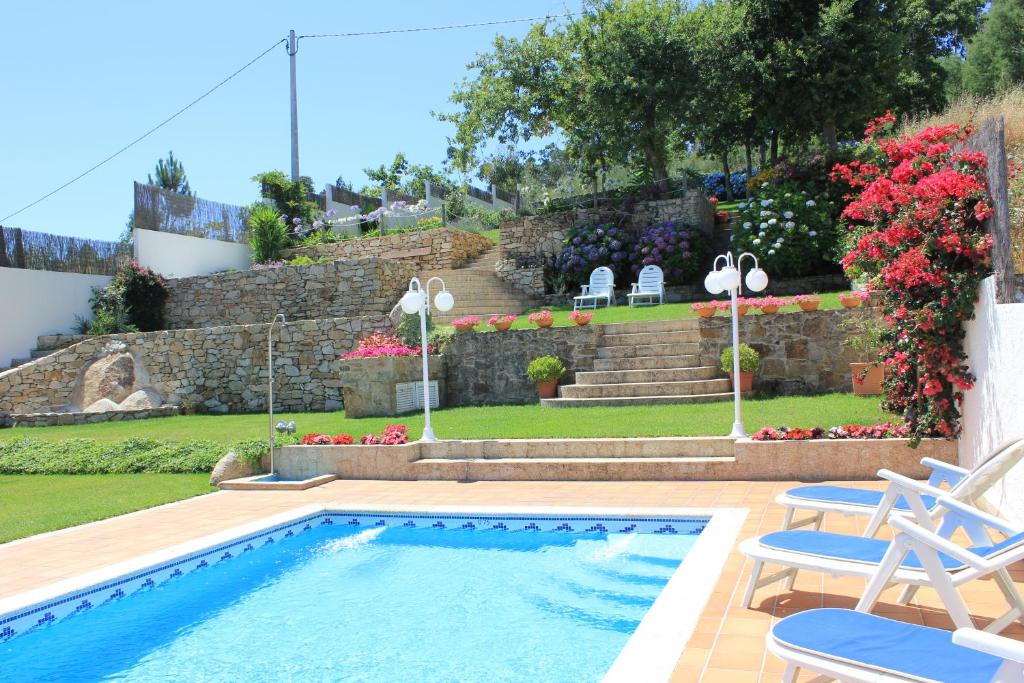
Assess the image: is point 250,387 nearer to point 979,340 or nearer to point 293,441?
point 293,441

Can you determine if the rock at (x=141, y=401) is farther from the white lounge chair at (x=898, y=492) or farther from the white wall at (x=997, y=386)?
the white wall at (x=997, y=386)

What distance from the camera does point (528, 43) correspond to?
947 inches

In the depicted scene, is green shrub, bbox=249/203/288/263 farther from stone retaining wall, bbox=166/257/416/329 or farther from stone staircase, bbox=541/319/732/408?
stone staircase, bbox=541/319/732/408

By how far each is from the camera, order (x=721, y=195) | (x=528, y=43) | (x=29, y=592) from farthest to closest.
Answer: (x=721, y=195) → (x=528, y=43) → (x=29, y=592)

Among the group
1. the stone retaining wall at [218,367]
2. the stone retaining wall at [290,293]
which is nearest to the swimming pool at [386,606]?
the stone retaining wall at [218,367]

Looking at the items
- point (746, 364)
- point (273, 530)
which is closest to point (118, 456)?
point (273, 530)

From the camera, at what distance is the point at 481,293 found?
64.1ft

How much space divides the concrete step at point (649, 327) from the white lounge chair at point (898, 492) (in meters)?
7.83

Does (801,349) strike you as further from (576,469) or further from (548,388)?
(576,469)

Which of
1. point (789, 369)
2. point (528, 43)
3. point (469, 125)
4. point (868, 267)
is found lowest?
point (789, 369)

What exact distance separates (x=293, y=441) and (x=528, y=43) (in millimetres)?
17576

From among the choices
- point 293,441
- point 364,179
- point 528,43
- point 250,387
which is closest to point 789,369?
point 293,441

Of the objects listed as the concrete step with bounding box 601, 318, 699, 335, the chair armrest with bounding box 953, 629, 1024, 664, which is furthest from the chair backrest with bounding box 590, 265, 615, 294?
the chair armrest with bounding box 953, 629, 1024, 664

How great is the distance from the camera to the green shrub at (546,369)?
42.6ft
